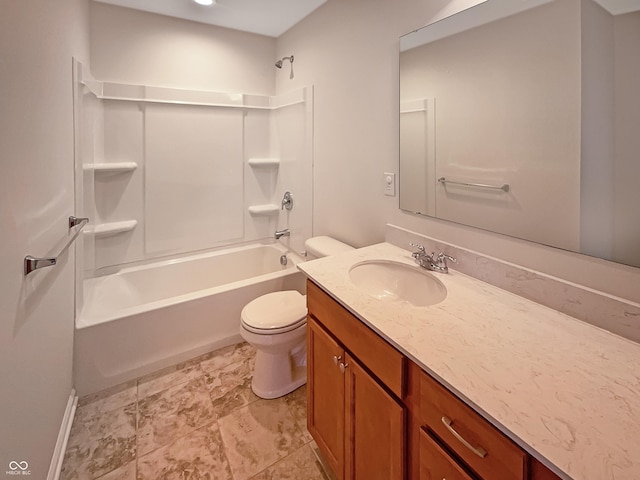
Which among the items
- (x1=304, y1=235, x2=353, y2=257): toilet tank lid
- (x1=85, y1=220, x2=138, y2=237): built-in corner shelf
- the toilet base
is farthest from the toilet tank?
(x1=85, y1=220, x2=138, y2=237): built-in corner shelf

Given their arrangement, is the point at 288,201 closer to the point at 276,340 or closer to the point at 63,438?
the point at 276,340

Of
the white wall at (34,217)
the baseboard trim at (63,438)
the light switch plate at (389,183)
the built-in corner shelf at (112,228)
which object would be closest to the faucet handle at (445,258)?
the light switch plate at (389,183)

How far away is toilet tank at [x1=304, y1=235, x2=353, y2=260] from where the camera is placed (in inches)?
80.0

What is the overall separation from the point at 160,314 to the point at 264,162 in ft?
5.12

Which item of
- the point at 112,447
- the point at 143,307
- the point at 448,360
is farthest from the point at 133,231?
the point at 448,360

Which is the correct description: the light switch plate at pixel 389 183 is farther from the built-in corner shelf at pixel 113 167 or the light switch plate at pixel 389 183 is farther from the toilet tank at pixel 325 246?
the built-in corner shelf at pixel 113 167

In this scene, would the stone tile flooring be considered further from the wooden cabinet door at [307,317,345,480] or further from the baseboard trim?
the wooden cabinet door at [307,317,345,480]

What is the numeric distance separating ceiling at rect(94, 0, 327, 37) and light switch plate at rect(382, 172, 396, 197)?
1.34m

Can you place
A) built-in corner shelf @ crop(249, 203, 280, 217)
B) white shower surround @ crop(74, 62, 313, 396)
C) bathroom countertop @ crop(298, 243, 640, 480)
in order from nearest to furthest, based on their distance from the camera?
bathroom countertop @ crop(298, 243, 640, 480), white shower surround @ crop(74, 62, 313, 396), built-in corner shelf @ crop(249, 203, 280, 217)

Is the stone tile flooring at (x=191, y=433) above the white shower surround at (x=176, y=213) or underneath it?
underneath

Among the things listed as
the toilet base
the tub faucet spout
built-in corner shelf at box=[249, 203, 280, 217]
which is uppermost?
built-in corner shelf at box=[249, 203, 280, 217]

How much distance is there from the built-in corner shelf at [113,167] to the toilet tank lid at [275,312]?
4.65 ft

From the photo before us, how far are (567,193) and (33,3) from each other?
1.92 m

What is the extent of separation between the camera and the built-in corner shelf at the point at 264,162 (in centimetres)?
292
